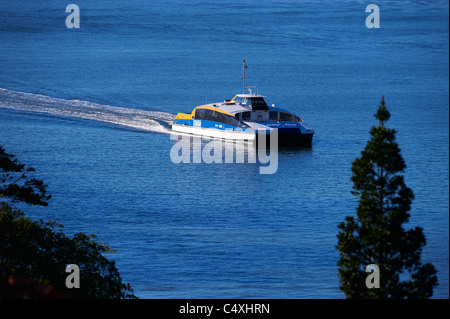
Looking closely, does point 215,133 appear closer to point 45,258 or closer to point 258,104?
point 258,104

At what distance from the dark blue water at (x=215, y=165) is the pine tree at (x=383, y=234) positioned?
37.1 feet

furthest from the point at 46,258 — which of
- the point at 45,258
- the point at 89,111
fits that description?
the point at 89,111

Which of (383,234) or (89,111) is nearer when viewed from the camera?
(383,234)

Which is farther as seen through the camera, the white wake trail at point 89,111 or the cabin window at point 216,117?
the white wake trail at point 89,111

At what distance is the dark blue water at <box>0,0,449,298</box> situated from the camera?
36281 millimetres

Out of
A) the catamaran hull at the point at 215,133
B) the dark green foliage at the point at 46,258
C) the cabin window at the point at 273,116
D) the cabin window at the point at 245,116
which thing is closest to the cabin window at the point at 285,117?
the cabin window at the point at 273,116

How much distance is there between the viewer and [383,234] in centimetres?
2088

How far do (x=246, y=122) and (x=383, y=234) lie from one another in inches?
1576

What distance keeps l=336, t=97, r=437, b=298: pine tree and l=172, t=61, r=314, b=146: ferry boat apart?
37.4 metres

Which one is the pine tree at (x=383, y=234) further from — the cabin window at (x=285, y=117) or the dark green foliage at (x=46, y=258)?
the cabin window at (x=285, y=117)

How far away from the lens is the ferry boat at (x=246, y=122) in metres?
59.3

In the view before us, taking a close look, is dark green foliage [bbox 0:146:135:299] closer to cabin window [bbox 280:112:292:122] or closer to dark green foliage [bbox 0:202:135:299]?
dark green foliage [bbox 0:202:135:299]

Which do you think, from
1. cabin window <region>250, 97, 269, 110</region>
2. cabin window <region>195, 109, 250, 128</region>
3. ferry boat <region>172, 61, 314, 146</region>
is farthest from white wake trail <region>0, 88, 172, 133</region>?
cabin window <region>250, 97, 269, 110</region>
